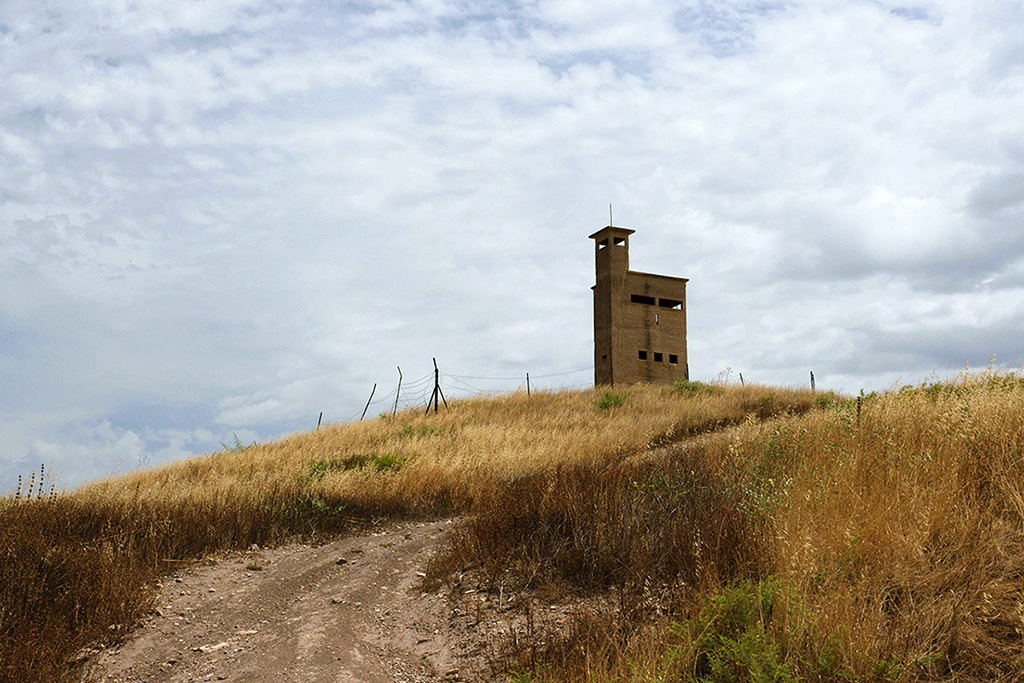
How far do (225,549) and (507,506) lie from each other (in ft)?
14.2

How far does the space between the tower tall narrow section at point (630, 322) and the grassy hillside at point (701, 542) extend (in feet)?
48.2

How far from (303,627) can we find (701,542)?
4044mm

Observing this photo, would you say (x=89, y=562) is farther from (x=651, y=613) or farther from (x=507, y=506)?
(x=651, y=613)

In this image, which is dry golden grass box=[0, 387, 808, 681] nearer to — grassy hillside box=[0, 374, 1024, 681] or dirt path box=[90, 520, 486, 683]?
grassy hillside box=[0, 374, 1024, 681]

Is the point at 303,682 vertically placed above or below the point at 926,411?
below

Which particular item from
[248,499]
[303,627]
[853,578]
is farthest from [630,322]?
[853,578]

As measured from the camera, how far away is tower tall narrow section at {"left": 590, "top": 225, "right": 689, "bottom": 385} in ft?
89.1

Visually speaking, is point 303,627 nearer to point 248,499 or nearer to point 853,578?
point 248,499

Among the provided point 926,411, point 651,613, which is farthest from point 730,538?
point 926,411

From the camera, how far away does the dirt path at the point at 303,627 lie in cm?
598

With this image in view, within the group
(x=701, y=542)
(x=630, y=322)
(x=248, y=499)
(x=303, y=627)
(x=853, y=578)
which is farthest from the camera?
(x=630, y=322)

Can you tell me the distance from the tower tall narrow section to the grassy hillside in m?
14.7

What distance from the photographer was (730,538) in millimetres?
5719

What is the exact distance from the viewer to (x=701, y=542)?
18.3ft
